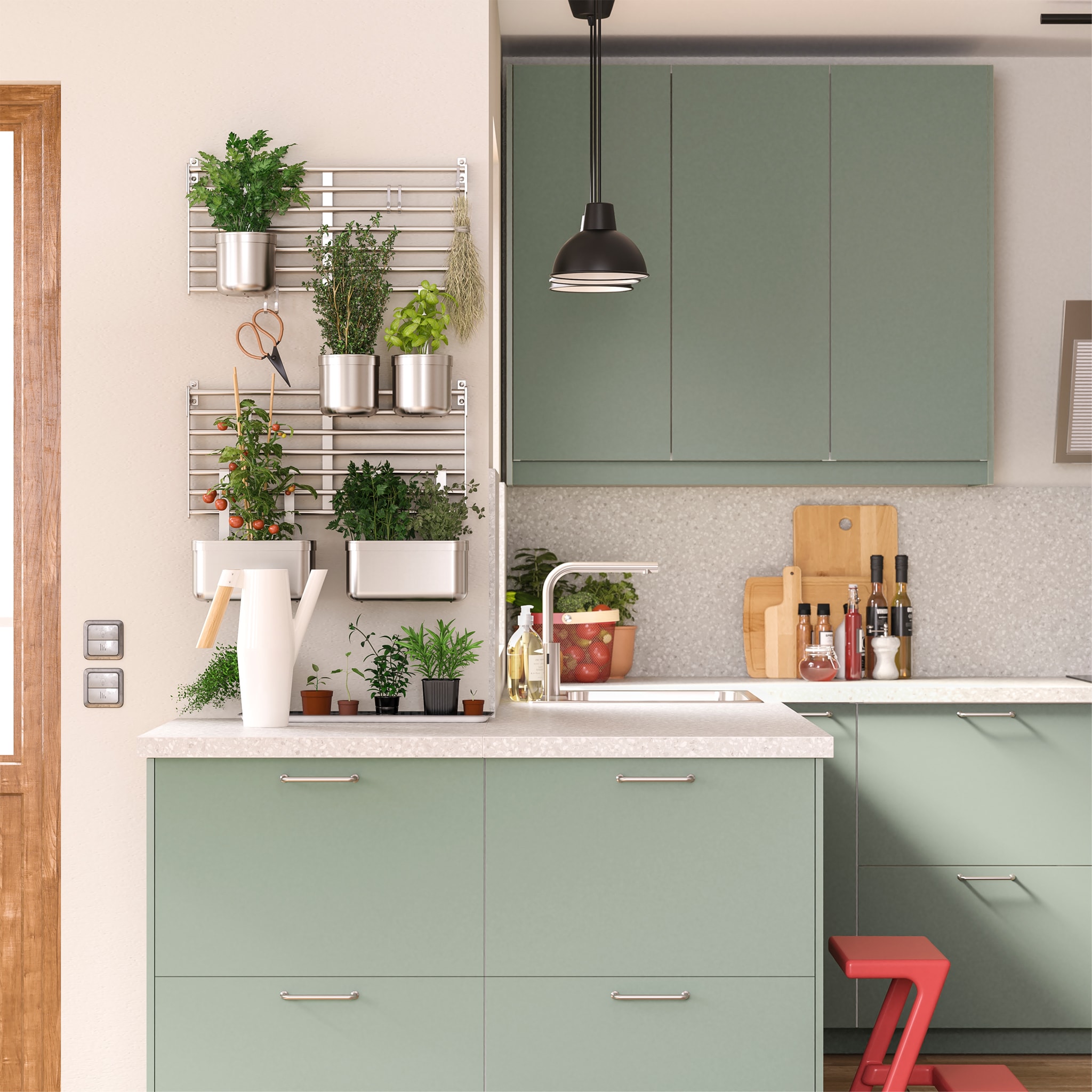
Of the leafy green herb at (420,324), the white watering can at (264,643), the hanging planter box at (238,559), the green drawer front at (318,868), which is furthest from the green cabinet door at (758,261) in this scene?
the green drawer front at (318,868)

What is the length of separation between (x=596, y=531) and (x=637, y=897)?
1653mm

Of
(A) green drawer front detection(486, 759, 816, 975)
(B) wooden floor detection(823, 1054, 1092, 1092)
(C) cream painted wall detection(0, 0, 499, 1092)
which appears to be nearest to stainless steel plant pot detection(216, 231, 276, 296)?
(C) cream painted wall detection(0, 0, 499, 1092)

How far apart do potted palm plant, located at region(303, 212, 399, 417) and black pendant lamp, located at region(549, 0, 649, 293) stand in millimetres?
421

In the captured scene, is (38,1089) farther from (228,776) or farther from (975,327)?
(975,327)

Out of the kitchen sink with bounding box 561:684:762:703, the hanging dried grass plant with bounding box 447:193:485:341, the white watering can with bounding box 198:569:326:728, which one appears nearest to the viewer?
the white watering can with bounding box 198:569:326:728

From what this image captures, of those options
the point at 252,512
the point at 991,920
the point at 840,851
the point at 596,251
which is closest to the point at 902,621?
the point at 840,851

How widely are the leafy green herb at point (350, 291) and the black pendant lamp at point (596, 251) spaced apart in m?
0.42

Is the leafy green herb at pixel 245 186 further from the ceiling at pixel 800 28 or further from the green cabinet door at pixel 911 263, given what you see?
the green cabinet door at pixel 911 263

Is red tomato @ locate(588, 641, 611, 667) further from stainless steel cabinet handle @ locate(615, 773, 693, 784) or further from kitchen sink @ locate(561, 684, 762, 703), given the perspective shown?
stainless steel cabinet handle @ locate(615, 773, 693, 784)

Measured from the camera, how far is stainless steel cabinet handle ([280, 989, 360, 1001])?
6.81ft

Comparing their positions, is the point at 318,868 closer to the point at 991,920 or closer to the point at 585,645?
the point at 585,645

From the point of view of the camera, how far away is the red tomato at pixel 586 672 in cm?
325

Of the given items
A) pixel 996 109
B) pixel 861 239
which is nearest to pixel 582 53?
pixel 861 239

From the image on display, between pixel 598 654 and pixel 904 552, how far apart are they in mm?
1076
